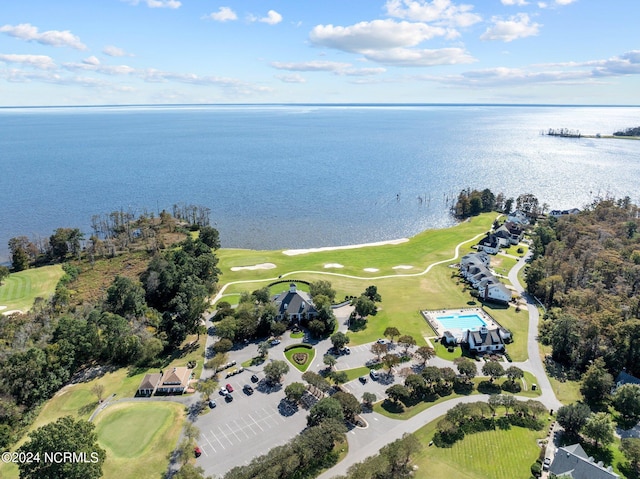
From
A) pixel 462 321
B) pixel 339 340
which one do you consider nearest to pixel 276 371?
pixel 339 340

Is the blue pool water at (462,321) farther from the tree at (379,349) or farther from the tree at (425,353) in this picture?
the tree at (379,349)

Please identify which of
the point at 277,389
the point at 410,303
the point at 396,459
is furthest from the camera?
the point at 410,303

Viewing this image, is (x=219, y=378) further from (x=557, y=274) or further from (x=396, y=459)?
(x=557, y=274)

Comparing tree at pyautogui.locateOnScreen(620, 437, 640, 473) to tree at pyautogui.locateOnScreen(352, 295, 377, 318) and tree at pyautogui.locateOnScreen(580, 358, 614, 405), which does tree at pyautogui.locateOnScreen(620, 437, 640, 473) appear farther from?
tree at pyautogui.locateOnScreen(352, 295, 377, 318)

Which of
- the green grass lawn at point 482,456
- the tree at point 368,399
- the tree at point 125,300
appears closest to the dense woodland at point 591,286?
the green grass lawn at point 482,456

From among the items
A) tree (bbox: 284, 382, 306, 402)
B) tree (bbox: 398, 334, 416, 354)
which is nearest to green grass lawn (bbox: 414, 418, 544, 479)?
tree (bbox: 284, 382, 306, 402)

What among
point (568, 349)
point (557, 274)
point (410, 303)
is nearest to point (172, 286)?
point (410, 303)
